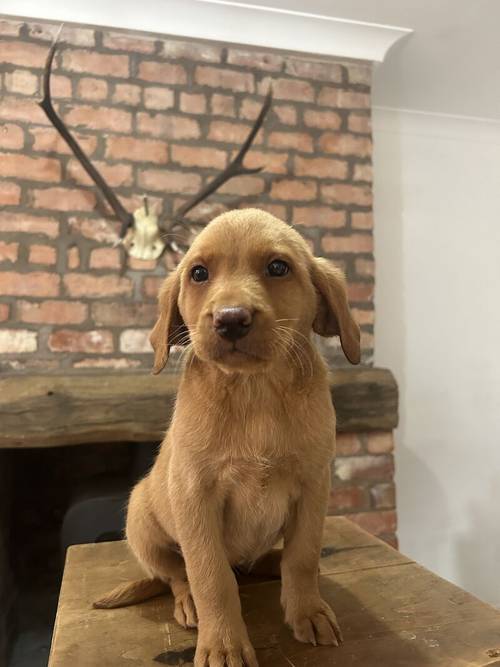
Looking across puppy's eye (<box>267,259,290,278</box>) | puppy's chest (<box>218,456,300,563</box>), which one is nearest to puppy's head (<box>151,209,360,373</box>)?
puppy's eye (<box>267,259,290,278</box>)

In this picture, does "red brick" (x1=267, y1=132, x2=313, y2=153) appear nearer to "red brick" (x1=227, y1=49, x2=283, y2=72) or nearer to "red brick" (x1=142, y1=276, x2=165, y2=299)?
"red brick" (x1=227, y1=49, x2=283, y2=72)

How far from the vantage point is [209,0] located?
1.75 m

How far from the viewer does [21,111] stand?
1736mm

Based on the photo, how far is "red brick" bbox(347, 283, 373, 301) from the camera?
1981mm

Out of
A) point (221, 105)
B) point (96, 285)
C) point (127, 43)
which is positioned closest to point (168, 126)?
point (221, 105)

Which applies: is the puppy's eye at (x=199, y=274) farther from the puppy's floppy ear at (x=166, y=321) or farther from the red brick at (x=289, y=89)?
the red brick at (x=289, y=89)

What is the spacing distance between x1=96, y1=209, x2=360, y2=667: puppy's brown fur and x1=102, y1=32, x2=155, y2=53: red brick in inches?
55.0

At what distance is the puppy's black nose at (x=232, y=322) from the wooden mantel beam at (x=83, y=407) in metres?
0.99

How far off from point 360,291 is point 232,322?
1.42 metres

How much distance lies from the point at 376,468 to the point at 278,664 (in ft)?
4.17

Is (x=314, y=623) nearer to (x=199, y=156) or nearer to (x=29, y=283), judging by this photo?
(x=29, y=283)

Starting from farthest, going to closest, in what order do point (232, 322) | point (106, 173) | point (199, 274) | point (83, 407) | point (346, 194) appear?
point (346, 194) < point (106, 173) < point (83, 407) < point (199, 274) < point (232, 322)

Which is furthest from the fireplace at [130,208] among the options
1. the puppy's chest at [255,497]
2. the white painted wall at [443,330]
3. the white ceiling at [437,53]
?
the puppy's chest at [255,497]

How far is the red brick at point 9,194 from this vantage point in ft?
5.61
